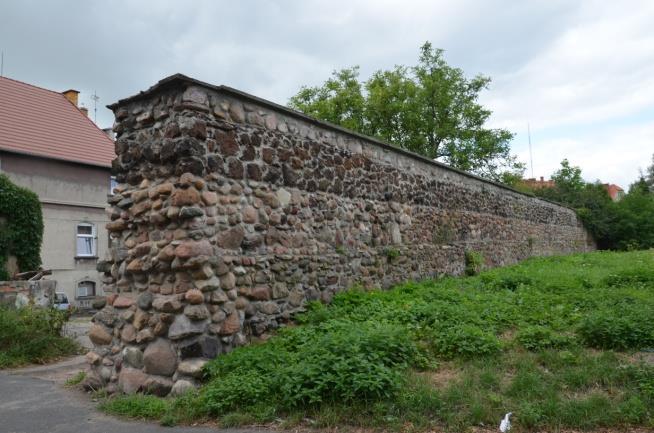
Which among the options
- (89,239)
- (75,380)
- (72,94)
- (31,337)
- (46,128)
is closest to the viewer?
(75,380)

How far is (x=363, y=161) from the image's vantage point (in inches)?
364

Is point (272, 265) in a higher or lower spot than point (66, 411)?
higher

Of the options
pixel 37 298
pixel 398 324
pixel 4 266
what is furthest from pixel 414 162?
pixel 4 266

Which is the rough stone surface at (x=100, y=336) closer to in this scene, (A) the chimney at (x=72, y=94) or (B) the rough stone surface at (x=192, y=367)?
(B) the rough stone surface at (x=192, y=367)

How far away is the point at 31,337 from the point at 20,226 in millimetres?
11714

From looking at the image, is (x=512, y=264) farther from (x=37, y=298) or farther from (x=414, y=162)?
(x=37, y=298)

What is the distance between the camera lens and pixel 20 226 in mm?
18859

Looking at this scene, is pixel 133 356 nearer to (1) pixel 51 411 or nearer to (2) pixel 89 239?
(1) pixel 51 411

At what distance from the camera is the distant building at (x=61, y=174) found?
20.4 meters

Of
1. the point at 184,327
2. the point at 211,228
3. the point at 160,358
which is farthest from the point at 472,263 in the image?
the point at 160,358

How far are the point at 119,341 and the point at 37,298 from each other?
7.52 meters

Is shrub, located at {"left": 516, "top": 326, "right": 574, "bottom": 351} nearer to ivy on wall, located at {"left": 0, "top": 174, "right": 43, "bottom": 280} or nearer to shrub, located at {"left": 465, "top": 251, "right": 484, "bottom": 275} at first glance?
shrub, located at {"left": 465, "top": 251, "right": 484, "bottom": 275}

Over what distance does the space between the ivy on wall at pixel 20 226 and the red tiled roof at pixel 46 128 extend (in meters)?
1.75

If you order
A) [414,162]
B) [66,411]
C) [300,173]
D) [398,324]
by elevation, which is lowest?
[66,411]
